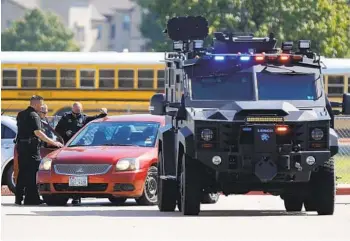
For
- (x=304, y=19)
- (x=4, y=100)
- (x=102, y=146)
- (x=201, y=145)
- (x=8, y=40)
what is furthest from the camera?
(x=8, y=40)

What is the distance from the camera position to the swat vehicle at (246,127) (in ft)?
66.0

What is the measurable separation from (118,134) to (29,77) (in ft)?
86.1

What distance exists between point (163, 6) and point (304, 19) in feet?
19.3

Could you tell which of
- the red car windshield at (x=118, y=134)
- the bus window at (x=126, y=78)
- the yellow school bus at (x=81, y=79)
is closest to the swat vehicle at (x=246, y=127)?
the red car windshield at (x=118, y=134)

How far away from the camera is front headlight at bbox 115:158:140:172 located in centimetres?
2295

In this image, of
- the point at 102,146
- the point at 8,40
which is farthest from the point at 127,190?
the point at 8,40

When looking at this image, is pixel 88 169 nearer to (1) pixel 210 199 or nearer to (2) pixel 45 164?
(2) pixel 45 164

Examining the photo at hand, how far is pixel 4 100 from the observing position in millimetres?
49000

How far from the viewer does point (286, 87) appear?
69.5ft

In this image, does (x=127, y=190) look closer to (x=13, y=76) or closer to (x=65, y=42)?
(x=13, y=76)

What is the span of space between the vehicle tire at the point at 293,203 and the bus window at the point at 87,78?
27.7 m

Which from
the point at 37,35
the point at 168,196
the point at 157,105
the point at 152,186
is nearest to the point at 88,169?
the point at 152,186

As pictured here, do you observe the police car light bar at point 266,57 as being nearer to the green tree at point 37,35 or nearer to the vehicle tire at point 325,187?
the vehicle tire at point 325,187
